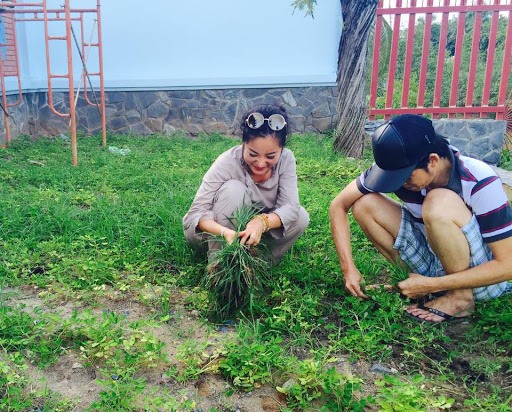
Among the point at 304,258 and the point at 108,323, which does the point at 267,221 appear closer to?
the point at 304,258

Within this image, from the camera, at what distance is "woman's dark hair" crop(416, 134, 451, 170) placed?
2186mm

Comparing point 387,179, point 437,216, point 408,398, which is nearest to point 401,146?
point 387,179

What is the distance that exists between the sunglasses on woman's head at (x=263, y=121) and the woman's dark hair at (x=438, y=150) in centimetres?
68

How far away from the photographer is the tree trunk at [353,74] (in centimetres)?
597

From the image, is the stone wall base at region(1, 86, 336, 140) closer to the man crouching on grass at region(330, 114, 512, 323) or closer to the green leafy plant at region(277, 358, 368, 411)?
the man crouching on grass at region(330, 114, 512, 323)

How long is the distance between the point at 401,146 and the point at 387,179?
0.59ft

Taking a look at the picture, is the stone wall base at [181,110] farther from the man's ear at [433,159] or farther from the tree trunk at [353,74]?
the man's ear at [433,159]

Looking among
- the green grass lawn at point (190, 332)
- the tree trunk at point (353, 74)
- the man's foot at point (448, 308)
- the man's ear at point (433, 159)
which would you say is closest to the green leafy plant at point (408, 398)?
the green grass lawn at point (190, 332)

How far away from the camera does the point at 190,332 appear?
2.30 meters

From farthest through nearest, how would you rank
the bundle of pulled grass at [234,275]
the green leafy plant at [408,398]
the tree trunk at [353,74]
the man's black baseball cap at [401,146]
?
1. the tree trunk at [353,74]
2. the bundle of pulled grass at [234,275]
3. the man's black baseball cap at [401,146]
4. the green leafy plant at [408,398]

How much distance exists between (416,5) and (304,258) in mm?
5197

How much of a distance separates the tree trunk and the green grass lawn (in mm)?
2730

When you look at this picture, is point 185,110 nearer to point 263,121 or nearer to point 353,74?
point 353,74

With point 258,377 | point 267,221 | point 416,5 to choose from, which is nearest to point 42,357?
point 258,377
